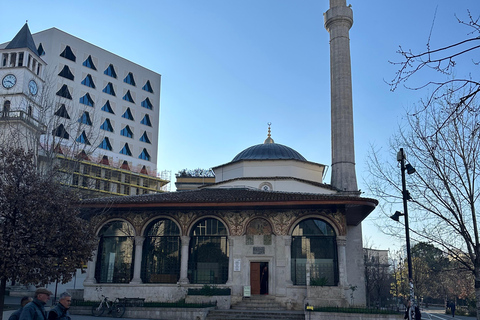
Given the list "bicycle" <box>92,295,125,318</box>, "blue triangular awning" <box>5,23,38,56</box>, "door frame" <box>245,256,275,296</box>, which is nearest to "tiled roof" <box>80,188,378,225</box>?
"door frame" <box>245,256,275,296</box>

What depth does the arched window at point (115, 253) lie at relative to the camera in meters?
21.3

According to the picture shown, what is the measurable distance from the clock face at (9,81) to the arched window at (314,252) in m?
31.0

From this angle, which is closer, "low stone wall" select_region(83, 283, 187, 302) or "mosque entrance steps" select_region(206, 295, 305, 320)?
"mosque entrance steps" select_region(206, 295, 305, 320)

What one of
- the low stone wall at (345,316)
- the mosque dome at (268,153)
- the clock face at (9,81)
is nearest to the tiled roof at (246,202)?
the low stone wall at (345,316)

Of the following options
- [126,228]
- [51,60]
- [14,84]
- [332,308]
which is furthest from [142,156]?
[332,308]

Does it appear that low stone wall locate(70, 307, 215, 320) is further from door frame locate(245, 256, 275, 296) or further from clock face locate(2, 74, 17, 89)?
clock face locate(2, 74, 17, 89)

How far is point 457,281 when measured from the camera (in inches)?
1751

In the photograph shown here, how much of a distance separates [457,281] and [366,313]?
110 ft

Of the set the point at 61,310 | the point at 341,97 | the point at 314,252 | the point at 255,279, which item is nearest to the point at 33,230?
the point at 61,310

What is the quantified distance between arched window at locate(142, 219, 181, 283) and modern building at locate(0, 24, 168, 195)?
859 inches

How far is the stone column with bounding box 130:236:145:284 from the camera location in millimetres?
20750

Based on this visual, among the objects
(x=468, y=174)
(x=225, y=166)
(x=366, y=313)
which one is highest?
(x=225, y=166)

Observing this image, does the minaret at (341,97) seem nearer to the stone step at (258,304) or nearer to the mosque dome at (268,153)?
the mosque dome at (268,153)

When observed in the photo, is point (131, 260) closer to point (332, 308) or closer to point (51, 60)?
point (332, 308)
